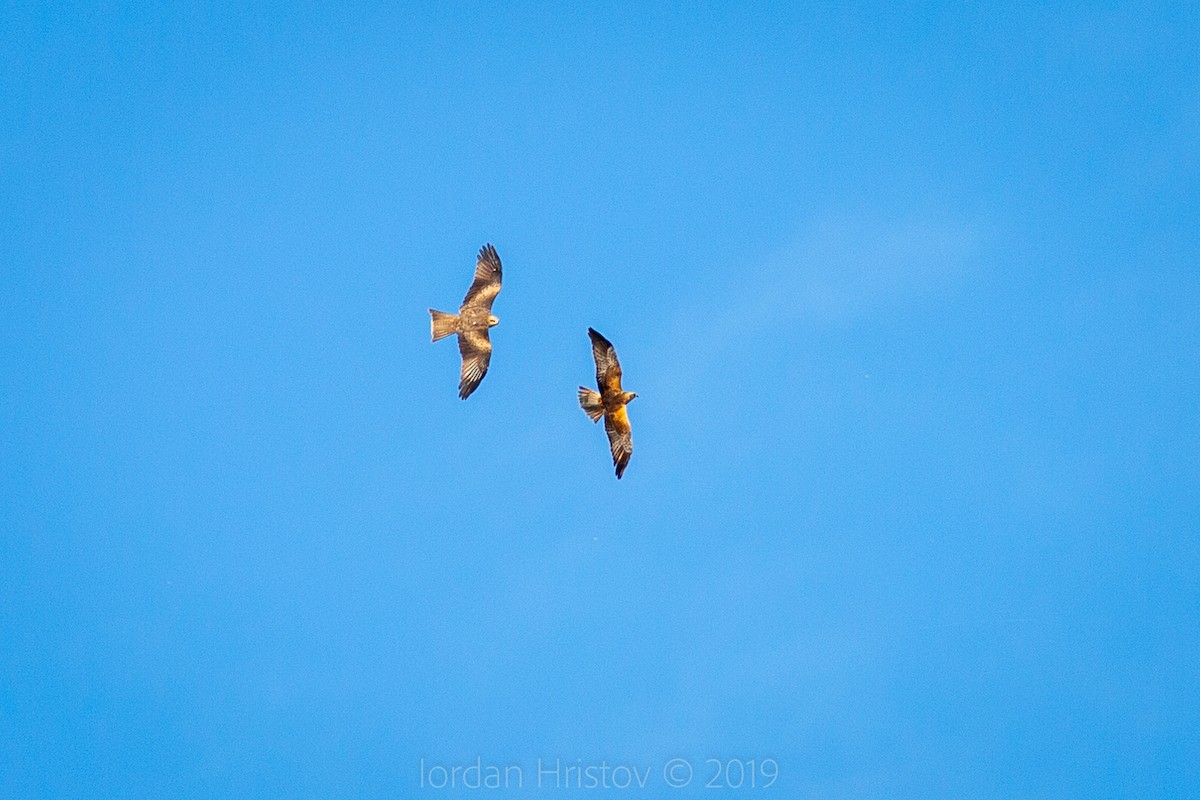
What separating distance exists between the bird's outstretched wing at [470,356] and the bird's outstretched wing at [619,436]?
2699 millimetres

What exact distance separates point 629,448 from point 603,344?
2178 mm

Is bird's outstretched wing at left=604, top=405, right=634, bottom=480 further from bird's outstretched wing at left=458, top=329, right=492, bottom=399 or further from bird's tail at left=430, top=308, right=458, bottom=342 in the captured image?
bird's tail at left=430, top=308, right=458, bottom=342

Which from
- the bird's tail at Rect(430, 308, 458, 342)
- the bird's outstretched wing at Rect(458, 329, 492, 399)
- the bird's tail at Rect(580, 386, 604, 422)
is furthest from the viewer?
the bird's outstretched wing at Rect(458, 329, 492, 399)

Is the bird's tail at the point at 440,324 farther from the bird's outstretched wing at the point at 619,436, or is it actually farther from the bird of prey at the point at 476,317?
the bird's outstretched wing at the point at 619,436

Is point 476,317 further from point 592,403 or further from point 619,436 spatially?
point 619,436

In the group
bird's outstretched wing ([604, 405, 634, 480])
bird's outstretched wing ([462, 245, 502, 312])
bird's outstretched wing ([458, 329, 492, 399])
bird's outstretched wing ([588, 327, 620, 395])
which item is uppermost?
bird's outstretched wing ([462, 245, 502, 312])

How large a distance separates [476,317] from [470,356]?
0.71 m

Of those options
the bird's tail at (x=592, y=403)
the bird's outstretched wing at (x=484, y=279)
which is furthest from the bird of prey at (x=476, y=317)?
the bird's tail at (x=592, y=403)

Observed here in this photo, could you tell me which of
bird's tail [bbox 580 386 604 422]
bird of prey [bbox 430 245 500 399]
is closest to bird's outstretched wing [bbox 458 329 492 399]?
bird of prey [bbox 430 245 500 399]

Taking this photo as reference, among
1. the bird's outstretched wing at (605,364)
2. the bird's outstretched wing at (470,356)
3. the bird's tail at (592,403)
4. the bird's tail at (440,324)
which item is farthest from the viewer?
the bird's outstretched wing at (470,356)

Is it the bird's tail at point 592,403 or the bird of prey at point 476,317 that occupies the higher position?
the bird of prey at point 476,317

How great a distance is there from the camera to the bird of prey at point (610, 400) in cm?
1872

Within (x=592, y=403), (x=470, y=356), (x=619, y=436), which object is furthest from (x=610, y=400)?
(x=470, y=356)

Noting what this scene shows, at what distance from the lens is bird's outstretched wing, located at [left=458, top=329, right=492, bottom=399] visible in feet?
67.6
